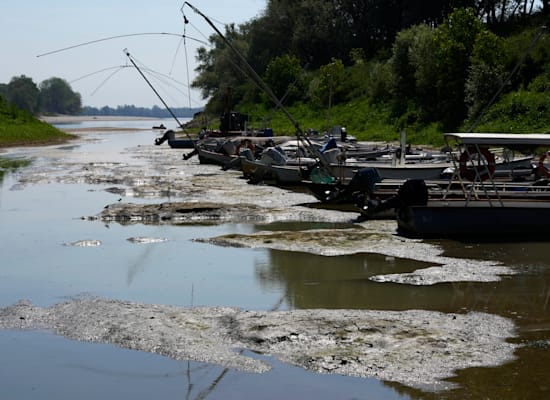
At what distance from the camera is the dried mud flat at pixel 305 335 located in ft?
32.2

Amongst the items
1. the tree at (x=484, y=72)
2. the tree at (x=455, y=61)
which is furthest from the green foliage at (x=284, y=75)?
the tree at (x=484, y=72)

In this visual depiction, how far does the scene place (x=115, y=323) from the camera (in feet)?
38.3

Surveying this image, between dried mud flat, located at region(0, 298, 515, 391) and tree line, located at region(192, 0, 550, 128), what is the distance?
1643 cm

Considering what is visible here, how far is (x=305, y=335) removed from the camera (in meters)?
10.9

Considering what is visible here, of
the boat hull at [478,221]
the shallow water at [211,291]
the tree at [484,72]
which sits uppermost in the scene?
the tree at [484,72]

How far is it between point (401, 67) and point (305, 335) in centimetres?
5285

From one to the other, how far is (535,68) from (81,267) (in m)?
37.3

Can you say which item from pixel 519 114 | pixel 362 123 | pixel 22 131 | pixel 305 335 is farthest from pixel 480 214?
pixel 22 131

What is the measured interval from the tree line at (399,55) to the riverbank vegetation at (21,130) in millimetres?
17159

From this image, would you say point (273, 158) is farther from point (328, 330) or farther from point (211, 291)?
point (328, 330)

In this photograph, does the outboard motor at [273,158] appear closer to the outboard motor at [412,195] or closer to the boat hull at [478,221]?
the outboard motor at [412,195]

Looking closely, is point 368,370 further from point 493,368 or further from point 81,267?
point 81,267

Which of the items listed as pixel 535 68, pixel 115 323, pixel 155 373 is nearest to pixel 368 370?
pixel 155 373

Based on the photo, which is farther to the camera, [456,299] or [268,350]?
[456,299]
